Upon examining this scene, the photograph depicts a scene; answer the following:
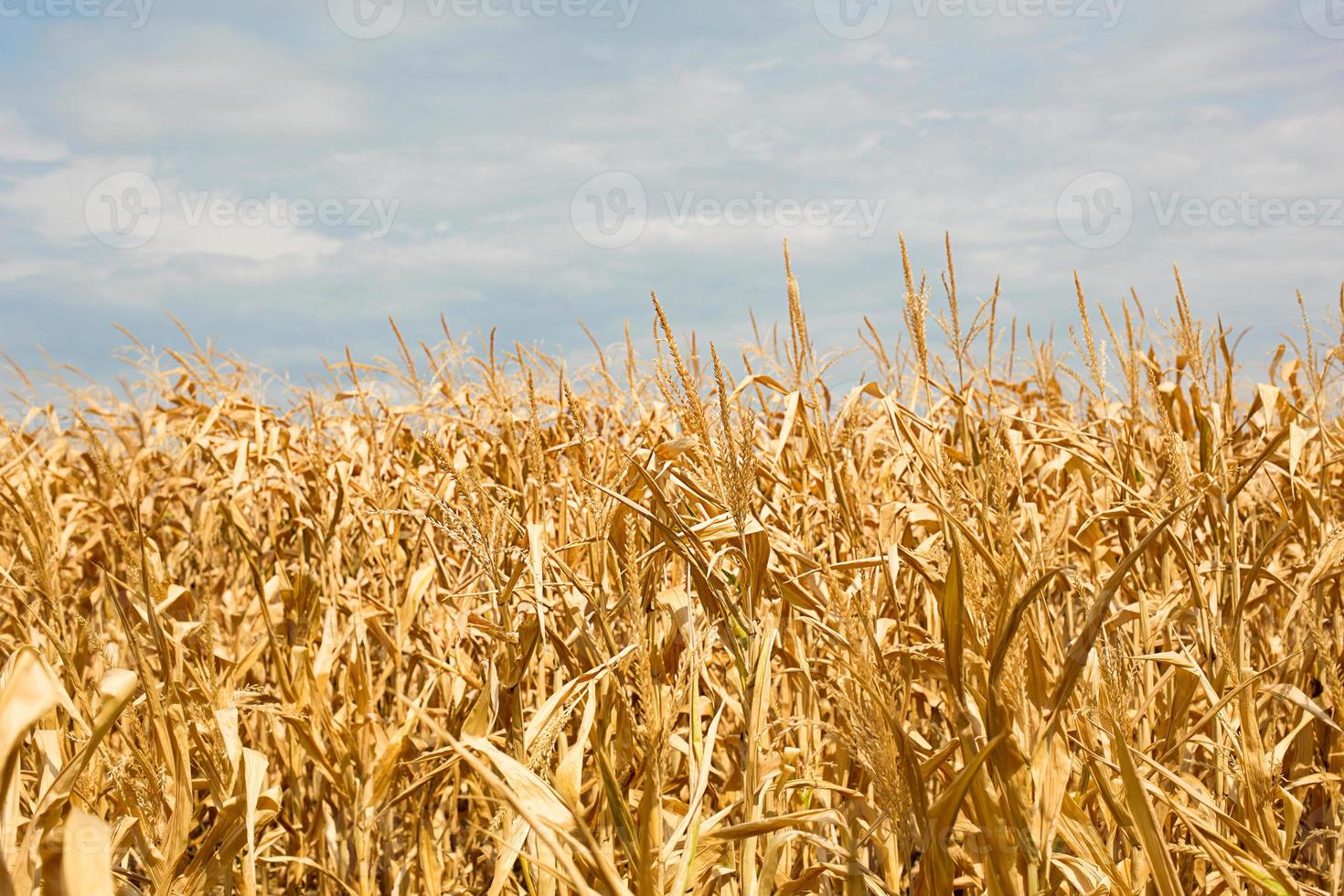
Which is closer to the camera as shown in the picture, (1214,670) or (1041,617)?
(1041,617)

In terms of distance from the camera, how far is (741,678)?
1.39 m

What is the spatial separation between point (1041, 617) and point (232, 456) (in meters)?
3.81

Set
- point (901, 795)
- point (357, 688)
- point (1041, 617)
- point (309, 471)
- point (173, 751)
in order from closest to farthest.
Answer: point (901, 795), point (173, 751), point (1041, 617), point (357, 688), point (309, 471)

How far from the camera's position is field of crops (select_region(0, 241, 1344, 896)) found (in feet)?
3.90

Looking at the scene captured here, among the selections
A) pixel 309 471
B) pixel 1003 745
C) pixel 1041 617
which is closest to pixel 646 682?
pixel 1003 745

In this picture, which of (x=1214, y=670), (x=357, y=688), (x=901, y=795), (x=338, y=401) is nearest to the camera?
(x=901, y=795)

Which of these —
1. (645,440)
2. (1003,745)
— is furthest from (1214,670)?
(645,440)

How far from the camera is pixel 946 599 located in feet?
3.84

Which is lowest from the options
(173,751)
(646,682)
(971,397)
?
(173,751)

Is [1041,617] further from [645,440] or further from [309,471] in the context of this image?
[309,471]

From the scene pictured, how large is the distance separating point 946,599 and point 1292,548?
3540 mm

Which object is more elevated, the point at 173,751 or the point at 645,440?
the point at 645,440

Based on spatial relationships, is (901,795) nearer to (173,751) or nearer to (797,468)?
(173,751)

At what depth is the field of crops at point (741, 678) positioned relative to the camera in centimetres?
119
